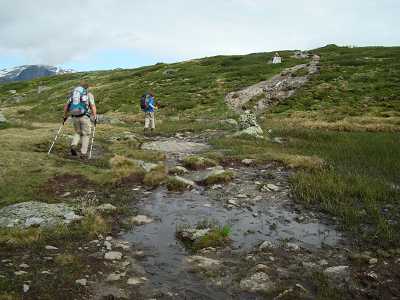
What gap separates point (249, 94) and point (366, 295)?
4679 centimetres

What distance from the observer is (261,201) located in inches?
523

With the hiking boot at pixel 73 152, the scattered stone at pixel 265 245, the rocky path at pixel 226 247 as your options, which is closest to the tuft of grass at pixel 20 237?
the rocky path at pixel 226 247

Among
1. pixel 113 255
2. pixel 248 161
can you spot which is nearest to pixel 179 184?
pixel 248 161

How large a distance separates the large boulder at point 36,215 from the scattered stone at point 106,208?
79cm

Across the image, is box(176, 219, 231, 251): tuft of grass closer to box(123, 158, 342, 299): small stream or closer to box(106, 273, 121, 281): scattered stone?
box(123, 158, 342, 299): small stream

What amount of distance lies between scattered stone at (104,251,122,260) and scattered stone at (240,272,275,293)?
2.77 metres

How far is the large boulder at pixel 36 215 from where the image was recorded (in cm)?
1041

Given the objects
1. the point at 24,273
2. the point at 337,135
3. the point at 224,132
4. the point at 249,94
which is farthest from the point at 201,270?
the point at 249,94

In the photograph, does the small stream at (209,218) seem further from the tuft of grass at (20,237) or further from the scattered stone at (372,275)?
the tuft of grass at (20,237)

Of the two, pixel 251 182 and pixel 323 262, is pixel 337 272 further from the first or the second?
pixel 251 182

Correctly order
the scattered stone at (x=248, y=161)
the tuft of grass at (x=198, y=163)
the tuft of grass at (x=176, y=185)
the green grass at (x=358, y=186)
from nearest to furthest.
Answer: the green grass at (x=358, y=186) < the tuft of grass at (x=176, y=185) < the tuft of grass at (x=198, y=163) < the scattered stone at (x=248, y=161)

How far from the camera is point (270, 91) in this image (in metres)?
53.3

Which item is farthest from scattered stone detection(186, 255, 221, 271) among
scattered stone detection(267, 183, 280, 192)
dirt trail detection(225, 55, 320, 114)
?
dirt trail detection(225, 55, 320, 114)

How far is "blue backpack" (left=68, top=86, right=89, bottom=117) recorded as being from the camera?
18.8 metres
